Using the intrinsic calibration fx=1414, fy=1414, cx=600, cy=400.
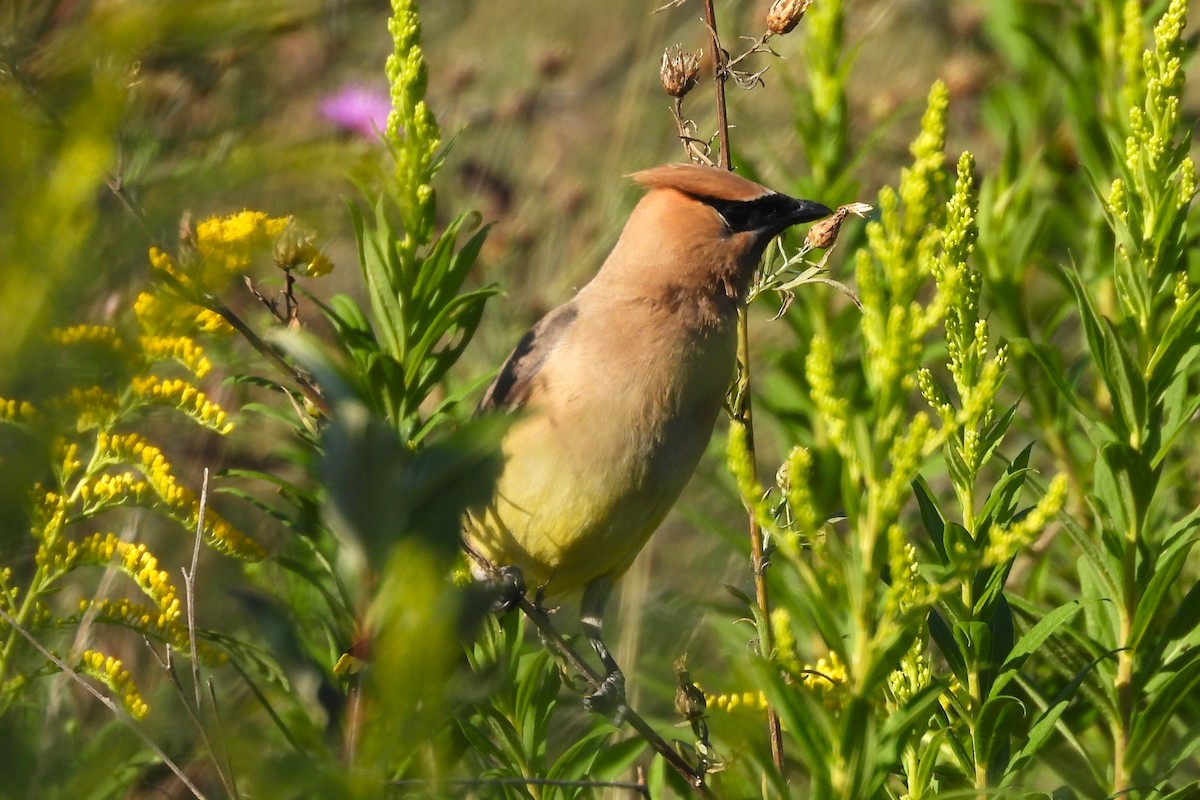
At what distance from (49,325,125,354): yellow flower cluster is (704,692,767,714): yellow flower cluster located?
99 centimetres

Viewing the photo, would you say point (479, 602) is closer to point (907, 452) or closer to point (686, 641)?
point (907, 452)

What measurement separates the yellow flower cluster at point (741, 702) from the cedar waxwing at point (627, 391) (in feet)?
2.20

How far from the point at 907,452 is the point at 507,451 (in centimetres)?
192

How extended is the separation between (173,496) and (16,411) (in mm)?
915

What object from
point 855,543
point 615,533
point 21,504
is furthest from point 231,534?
point 615,533

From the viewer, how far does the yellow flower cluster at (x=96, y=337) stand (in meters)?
1.25

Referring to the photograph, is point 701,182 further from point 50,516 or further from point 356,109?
point 50,516

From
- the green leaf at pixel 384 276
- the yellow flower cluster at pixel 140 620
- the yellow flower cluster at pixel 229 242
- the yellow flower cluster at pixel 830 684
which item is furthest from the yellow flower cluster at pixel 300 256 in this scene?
the yellow flower cluster at pixel 830 684

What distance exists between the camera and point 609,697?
2898mm

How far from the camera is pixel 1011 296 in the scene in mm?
3271

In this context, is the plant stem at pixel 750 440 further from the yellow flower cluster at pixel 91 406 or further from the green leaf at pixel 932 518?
the yellow flower cluster at pixel 91 406

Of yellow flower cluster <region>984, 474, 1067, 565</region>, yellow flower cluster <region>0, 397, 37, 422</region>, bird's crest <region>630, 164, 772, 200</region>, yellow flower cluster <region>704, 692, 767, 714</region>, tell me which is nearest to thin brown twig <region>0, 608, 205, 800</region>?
yellow flower cluster <region>0, 397, 37, 422</region>

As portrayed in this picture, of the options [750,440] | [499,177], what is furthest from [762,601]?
[499,177]

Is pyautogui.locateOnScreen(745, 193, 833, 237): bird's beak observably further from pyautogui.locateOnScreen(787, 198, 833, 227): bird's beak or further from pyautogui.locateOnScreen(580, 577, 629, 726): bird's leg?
pyautogui.locateOnScreen(580, 577, 629, 726): bird's leg
